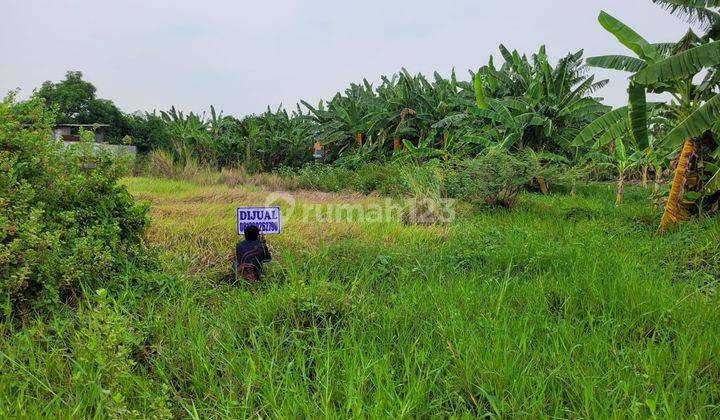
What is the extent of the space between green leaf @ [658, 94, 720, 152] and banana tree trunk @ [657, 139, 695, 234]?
96cm

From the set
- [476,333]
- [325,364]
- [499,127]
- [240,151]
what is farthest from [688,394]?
[240,151]

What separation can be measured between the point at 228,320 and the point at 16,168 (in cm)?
162

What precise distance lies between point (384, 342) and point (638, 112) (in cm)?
539

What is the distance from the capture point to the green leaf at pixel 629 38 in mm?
5955

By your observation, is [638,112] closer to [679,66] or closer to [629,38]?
[679,66]

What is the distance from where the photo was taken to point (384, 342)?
6.88 feet

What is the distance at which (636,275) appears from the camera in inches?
120

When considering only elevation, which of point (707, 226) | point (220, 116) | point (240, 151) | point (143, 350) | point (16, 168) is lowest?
point (143, 350)

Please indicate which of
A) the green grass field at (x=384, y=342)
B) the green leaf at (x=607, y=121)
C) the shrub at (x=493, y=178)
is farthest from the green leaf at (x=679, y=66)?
the green grass field at (x=384, y=342)

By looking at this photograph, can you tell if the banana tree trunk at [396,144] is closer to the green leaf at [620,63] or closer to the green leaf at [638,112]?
the green leaf at [620,63]

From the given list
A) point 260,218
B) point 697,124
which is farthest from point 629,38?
point 260,218

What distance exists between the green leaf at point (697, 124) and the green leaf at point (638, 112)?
602 millimetres

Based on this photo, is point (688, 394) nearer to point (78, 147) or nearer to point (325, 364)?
point (325, 364)

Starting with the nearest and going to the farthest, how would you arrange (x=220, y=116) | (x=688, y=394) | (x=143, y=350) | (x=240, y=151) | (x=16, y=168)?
(x=688, y=394), (x=143, y=350), (x=16, y=168), (x=240, y=151), (x=220, y=116)
